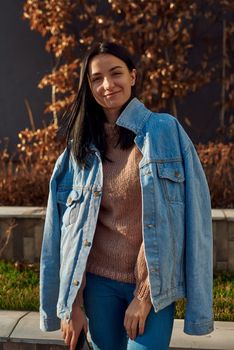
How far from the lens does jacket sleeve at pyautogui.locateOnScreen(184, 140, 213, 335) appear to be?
2496 mm

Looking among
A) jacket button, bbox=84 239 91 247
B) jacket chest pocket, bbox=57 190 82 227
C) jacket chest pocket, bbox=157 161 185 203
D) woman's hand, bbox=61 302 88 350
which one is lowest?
woman's hand, bbox=61 302 88 350

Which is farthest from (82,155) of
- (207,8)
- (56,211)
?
(207,8)

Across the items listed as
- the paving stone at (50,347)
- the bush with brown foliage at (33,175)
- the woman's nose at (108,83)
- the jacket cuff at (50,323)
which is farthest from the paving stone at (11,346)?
the bush with brown foliage at (33,175)

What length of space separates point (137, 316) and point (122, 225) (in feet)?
1.13

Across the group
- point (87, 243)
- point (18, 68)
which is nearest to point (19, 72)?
point (18, 68)

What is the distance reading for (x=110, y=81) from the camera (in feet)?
8.52

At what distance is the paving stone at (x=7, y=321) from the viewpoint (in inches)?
153

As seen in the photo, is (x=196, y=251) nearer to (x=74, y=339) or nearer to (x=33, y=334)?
(x=74, y=339)

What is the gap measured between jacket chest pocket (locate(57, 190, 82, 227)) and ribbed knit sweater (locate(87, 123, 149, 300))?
0.11m

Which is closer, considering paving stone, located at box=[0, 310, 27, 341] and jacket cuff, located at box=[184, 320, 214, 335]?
jacket cuff, located at box=[184, 320, 214, 335]

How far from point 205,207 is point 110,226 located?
37cm

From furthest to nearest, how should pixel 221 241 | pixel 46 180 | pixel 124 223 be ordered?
pixel 46 180, pixel 221 241, pixel 124 223

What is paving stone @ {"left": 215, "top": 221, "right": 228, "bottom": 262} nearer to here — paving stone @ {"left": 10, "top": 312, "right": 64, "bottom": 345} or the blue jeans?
paving stone @ {"left": 10, "top": 312, "right": 64, "bottom": 345}

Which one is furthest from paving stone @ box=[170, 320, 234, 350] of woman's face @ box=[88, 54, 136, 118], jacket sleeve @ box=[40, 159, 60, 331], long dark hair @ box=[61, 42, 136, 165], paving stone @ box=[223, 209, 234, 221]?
woman's face @ box=[88, 54, 136, 118]
